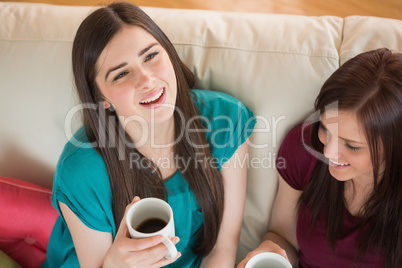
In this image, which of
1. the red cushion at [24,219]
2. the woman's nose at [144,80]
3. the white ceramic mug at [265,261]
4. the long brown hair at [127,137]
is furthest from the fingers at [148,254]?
the red cushion at [24,219]

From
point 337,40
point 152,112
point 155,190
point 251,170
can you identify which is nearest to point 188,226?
point 155,190

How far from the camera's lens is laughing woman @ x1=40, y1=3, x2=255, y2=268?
1.16 metres

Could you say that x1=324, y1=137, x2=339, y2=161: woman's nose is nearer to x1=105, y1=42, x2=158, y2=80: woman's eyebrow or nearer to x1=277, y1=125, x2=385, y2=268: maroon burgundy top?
x1=277, y1=125, x2=385, y2=268: maroon burgundy top

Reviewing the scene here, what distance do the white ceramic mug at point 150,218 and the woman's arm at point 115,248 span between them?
2 centimetres

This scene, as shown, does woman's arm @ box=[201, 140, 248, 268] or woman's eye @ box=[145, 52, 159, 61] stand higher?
woman's eye @ box=[145, 52, 159, 61]

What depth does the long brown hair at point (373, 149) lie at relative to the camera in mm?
1007

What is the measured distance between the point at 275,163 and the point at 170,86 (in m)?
0.45

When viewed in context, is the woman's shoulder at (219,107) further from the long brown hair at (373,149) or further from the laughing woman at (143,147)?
the long brown hair at (373,149)

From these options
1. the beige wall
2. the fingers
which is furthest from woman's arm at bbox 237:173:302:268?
the beige wall

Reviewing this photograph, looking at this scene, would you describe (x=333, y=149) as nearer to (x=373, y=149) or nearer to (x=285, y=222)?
(x=373, y=149)

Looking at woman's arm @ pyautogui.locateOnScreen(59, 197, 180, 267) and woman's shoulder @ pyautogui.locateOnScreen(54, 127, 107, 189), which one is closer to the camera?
woman's arm @ pyautogui.locateOnScreen(59, 197, 180, 267)

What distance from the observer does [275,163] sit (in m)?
1.39

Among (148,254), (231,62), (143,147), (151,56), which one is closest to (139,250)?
(148,254)

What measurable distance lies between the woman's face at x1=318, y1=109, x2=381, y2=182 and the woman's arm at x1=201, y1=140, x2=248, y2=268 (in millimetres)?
317
